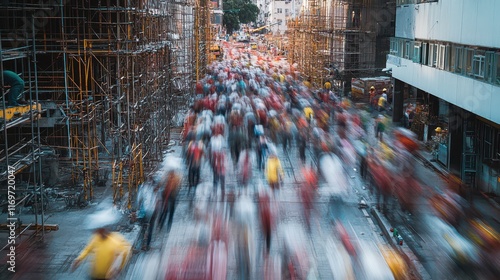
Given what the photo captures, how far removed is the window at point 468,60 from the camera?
1750 cm

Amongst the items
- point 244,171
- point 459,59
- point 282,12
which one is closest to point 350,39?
point 459,59

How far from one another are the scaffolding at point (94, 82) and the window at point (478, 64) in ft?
29.6

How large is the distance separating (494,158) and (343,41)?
64.7 ft

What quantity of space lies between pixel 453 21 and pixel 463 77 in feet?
7.01

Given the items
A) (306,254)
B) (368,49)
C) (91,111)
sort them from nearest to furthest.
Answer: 1. (306,254)
2. (91,111)
3. (368,49)

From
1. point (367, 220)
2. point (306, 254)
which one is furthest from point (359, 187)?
point (306, 254)

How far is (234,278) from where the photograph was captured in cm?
1111

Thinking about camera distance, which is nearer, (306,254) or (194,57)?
(306,254)

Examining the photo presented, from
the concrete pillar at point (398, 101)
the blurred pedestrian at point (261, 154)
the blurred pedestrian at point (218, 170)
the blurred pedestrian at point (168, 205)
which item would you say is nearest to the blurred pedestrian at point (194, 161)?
the blurred pedestrian at point (218, 170)

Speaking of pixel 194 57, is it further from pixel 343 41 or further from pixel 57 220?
pixel 57 220

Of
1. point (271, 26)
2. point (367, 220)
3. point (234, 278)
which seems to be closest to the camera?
point (234, 278)

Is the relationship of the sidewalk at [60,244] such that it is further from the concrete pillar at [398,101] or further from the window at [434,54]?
the concrete pillar at [398,101]

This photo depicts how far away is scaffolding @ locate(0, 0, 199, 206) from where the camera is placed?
52.1 feet

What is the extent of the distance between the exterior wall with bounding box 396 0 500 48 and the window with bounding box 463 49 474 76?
0.28 meters
